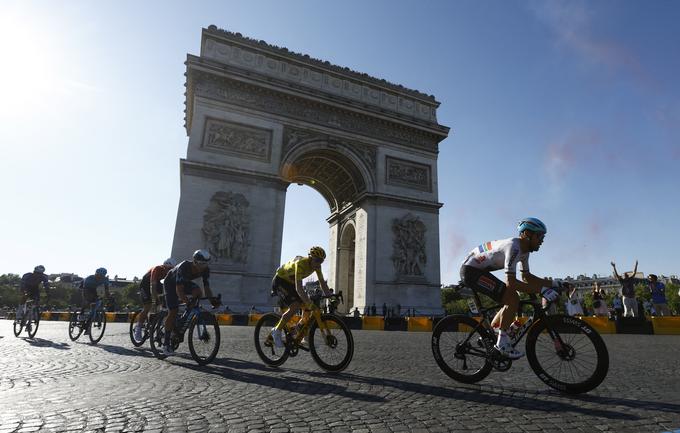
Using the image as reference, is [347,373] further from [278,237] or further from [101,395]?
[278,237]

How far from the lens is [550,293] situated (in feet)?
10.9

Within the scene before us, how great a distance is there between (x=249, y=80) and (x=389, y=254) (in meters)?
12.6

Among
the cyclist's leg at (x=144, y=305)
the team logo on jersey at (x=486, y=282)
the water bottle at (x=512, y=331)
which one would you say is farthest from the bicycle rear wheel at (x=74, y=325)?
the water bottle at (x=512, y=331)

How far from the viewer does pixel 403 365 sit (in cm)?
500

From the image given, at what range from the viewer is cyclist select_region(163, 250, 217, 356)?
5.33 metres

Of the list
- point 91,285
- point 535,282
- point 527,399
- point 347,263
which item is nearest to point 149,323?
point 91,285

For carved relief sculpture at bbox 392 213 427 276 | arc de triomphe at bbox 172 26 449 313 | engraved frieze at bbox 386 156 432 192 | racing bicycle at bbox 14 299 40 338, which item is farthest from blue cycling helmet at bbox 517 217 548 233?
engraved frieze at bbox 386 156 432 192

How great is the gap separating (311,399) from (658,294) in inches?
500

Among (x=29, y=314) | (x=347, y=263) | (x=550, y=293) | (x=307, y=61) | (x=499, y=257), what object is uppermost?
(x=307, y=61)

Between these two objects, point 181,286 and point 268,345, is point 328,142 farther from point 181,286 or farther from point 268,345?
point 268,345

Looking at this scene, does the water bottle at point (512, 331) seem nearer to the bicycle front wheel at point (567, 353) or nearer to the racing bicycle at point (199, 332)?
the bicycle front wheel at point (567, 353)

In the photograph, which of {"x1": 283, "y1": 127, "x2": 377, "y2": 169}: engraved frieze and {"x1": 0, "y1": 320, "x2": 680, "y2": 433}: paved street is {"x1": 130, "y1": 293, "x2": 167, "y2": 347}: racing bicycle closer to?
{"x1": 0, "y1": 320, "x2": 680, "y2": 433}: paved street

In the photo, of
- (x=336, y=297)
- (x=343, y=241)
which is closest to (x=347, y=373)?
(x=336, y=297)

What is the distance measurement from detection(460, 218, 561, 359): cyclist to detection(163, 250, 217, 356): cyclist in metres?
3.49
